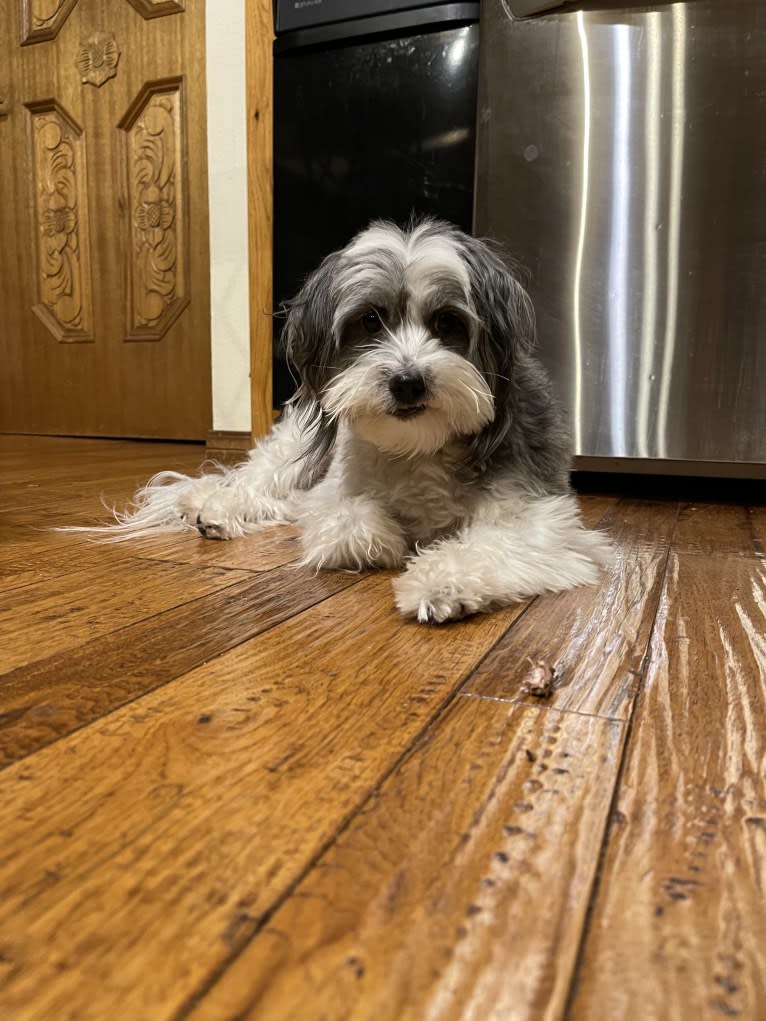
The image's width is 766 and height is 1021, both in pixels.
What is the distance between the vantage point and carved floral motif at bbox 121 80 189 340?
3844 millimetres

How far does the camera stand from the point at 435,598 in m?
1.28

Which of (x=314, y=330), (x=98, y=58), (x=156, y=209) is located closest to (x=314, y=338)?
(x=314, y=330)

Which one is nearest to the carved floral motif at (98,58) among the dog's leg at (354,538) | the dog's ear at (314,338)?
the dog's ear at (314,338)

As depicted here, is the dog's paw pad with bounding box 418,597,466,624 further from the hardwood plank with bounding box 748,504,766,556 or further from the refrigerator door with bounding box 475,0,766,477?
the refrigerator door with bounding box 475,0,766,477

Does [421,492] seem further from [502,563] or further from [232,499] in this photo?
[232,499]

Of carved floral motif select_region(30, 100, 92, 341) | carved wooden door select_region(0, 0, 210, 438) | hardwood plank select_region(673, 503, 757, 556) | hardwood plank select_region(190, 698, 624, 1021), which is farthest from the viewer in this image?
carved floral motif select_region(30, 100, 92, 341)

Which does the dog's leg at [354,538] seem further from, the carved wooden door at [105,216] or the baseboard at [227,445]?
the carved wooden door at [105,216]

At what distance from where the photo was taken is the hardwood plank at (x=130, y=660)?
2.88ft

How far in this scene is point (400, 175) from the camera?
2.73m

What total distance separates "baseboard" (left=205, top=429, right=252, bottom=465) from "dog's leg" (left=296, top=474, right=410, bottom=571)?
168cm

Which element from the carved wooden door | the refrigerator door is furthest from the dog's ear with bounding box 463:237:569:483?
the carved wooden door

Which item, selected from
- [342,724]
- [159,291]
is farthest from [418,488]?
[159,291]

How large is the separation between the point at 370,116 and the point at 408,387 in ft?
5.44

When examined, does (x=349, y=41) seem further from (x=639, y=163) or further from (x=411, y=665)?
(x=411, y=665)
